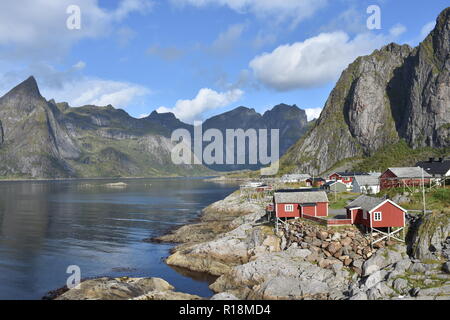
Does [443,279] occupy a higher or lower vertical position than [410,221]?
lower

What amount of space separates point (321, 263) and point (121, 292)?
2298 cm

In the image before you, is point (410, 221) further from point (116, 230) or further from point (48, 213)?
point (48, 213)

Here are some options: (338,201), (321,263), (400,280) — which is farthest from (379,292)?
(338,201)

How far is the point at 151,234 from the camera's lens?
268ft

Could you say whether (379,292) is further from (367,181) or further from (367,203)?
(367,181)

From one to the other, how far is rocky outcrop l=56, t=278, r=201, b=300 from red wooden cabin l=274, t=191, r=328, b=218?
2596 centimetres

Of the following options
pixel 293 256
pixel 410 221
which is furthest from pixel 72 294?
pixel 410 221

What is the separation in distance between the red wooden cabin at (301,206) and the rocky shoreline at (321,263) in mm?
3259

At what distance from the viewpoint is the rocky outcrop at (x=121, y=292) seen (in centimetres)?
3724

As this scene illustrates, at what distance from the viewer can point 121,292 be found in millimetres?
38438

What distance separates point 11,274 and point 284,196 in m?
41.4

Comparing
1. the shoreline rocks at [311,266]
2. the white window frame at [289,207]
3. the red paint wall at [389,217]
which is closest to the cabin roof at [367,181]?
the white window frame at [289,207]

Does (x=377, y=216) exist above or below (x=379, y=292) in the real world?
above

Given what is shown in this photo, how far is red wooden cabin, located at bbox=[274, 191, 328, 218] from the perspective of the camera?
60.6 metres
